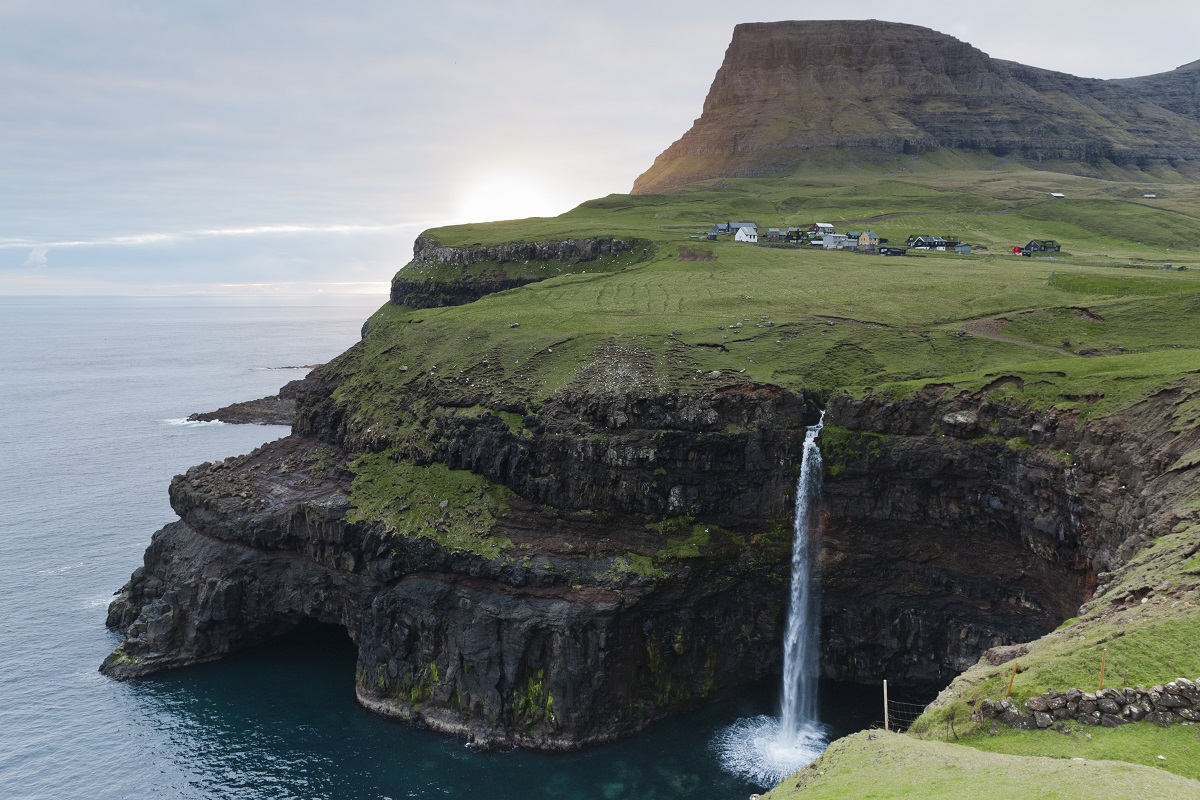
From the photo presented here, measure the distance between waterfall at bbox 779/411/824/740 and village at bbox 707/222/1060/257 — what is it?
74672 mm

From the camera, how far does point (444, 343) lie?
86438 mm

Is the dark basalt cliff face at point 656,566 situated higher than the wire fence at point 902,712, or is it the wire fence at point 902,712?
the dark basalt cliff face at point 656,566

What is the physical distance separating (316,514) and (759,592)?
3737 cm

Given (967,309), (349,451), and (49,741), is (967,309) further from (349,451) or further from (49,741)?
(49,741)

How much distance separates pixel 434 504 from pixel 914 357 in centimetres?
4374

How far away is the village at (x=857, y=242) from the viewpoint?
426 feet

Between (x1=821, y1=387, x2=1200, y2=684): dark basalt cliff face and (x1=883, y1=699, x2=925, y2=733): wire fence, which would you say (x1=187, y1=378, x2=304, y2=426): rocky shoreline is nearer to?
(x1=821, y1=387, x2=1200, y2=684): dark basalt cliff face

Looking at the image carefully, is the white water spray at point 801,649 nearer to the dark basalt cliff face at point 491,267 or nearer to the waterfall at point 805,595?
the waterfall at point 805,595

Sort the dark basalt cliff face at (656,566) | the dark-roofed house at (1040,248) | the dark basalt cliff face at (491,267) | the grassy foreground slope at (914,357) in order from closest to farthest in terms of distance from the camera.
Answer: the grassy foreground slope at (914,357) → the dark basalt cliff face at (656,566) → the dark basalt cliff face at (491,267) → the dark-roofed house at (1040,248)

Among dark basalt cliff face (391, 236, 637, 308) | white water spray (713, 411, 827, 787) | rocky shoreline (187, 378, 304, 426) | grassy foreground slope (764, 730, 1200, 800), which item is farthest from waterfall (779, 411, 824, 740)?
rocky shoreline (187, 378, 304, 426)

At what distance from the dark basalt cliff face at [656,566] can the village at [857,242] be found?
75.3 metres

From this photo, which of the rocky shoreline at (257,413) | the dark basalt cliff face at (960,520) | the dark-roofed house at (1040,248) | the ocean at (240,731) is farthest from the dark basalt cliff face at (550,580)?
the rocky shoreline at (257,413)

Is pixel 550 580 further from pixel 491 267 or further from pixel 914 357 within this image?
pixel 491 267

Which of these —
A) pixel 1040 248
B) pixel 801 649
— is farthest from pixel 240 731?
pixel 1040 248
